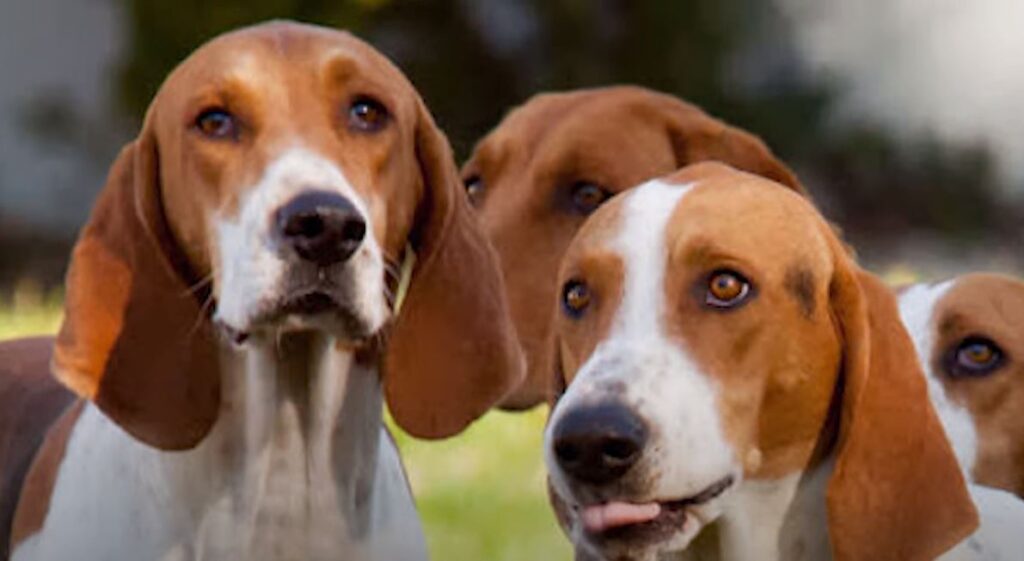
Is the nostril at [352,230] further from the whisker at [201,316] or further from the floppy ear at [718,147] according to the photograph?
the floppy ear at [718,147]

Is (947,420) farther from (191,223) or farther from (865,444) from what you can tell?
(191,223)

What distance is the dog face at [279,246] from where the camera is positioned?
612 centimetres

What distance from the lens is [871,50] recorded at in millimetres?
19844

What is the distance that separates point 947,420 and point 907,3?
42.6ft

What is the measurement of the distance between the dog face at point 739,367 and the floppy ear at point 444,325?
566 mm

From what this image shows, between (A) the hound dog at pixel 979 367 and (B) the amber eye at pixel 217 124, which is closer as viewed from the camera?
(B) the amber eye at pixel 217 124

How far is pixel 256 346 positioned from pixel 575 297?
881mm

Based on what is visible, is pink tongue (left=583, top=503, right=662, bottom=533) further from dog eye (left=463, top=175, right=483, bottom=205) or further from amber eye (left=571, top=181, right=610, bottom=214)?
dog eye (left=463, top=175, right=483, bottom=205)

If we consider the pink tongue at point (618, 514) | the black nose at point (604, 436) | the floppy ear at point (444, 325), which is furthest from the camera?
the floppy ear at point (444, 325)

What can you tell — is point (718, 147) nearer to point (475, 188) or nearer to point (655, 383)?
point (475, 188)

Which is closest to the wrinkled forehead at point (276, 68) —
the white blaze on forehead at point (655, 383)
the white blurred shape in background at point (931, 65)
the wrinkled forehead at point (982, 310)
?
the white blaze on forehead at point (655, 383)

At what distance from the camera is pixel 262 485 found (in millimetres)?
6625

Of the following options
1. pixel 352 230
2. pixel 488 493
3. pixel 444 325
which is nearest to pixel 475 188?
pixel 488 493

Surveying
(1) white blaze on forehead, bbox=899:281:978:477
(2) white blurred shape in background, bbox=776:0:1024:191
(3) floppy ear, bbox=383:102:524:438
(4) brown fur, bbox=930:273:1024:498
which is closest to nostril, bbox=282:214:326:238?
(3) floppy ear, bbox=383:102:524:438
